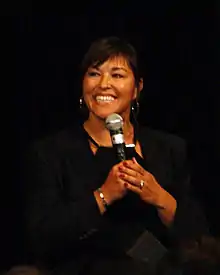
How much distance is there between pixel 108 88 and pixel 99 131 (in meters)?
0.12

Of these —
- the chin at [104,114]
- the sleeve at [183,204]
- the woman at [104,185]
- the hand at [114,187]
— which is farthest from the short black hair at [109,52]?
the hand at [114,187]

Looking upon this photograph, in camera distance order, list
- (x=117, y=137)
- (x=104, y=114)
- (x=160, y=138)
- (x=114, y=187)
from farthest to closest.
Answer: (x=160, y=138) < (x=104, y=114) < (x=114, y=187) < (x=117, y=137)

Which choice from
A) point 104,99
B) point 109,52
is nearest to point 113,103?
point 104,99

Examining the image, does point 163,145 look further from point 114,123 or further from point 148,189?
point 114,123

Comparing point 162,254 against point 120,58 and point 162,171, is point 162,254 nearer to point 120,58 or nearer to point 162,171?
point 162,171

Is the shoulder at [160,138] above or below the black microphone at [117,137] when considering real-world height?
below

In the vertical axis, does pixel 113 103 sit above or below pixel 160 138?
above

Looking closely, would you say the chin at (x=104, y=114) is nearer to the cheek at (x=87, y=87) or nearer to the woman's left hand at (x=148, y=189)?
the cheek at (x=87, y=87)

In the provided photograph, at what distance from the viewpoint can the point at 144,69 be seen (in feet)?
5.90

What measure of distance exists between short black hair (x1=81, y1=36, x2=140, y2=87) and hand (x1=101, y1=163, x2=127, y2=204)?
0.35m

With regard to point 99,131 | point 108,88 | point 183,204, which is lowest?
point 183,204

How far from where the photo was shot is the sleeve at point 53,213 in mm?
1570

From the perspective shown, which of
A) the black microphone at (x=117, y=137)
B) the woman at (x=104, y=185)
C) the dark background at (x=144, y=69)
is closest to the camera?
the black microphone at (x=117, y=137)

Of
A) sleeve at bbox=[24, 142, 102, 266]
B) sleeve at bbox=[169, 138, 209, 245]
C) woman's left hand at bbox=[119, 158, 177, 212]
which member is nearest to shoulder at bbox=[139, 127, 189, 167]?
sleeve at bbox=[169, 138, 209, 245]
